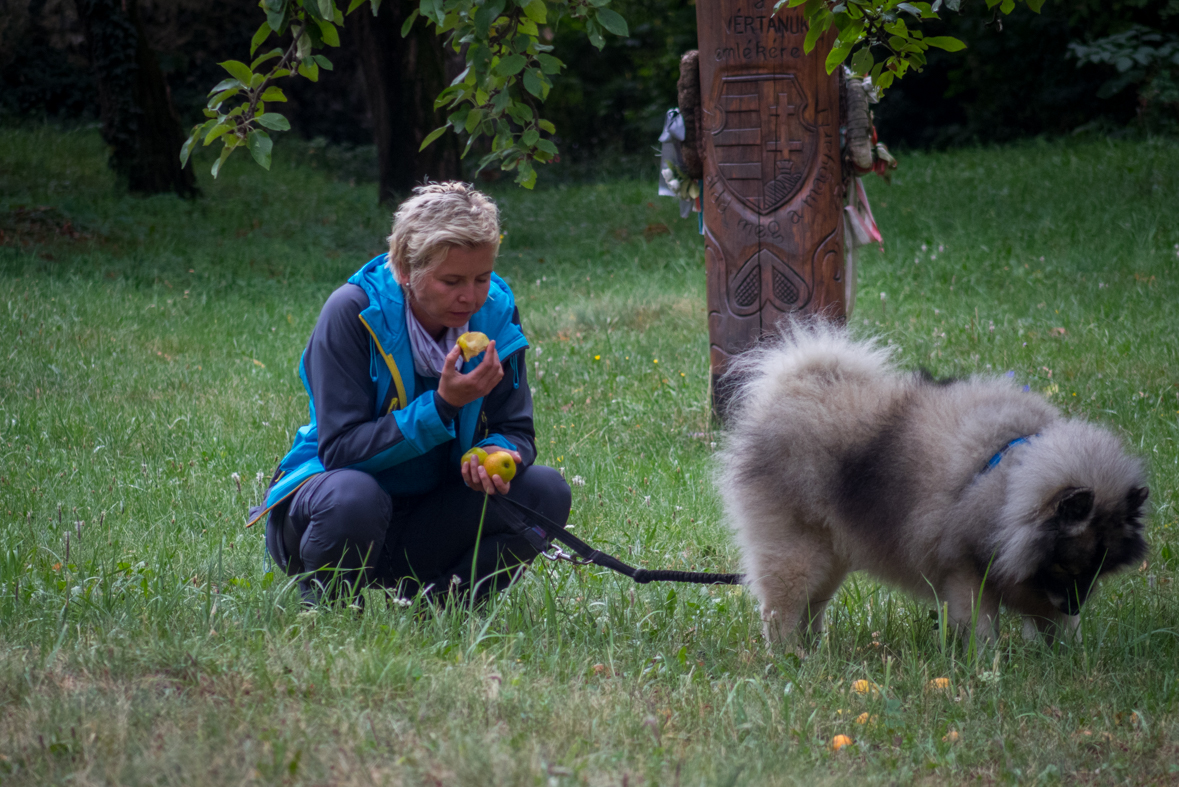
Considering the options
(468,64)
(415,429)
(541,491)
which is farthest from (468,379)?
(468,64)

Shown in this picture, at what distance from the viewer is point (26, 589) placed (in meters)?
3.48

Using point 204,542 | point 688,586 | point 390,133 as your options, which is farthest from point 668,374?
point 390,133

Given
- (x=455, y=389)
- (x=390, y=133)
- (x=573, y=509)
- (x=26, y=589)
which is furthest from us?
(x=390, y=133)

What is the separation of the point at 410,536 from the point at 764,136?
321 cm

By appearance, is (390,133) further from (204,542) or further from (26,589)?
(26,589)

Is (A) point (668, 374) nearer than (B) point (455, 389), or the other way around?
(B) point (455, 389)

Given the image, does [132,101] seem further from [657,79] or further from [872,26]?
[872,26]

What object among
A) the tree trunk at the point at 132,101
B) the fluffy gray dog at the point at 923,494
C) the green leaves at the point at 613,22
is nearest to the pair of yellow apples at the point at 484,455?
the fluffy gray dog at the point at 923,494

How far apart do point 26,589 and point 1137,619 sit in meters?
4.01

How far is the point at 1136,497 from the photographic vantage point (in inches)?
131

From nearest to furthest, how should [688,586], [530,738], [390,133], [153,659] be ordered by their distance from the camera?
[530,738]
[153,659]
[688,586]
[390,133]

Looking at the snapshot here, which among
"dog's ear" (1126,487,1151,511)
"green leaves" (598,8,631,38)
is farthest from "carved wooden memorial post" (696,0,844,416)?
"dog's ear" (1126,487,1151,511)

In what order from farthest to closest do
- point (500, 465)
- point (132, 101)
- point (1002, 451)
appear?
point (132, 101) → point (1002, 451) → point (500, 465)

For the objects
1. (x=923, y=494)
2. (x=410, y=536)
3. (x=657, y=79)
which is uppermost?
(x=657, y=79)
